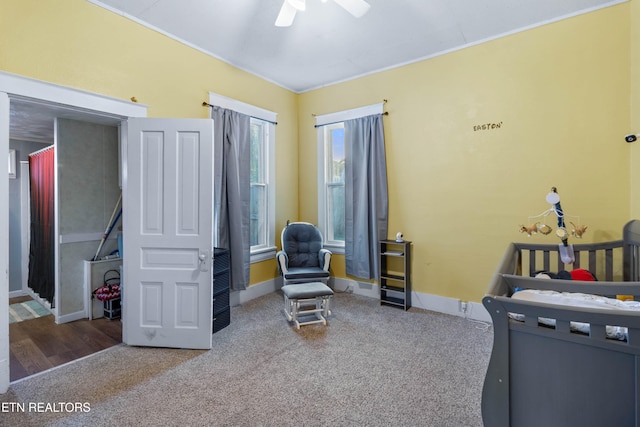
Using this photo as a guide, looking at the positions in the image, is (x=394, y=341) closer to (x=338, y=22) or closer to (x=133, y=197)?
(x=133, y=197)

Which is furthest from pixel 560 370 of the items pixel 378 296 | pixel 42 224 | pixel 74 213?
pixel 42 224

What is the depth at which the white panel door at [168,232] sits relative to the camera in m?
2.66

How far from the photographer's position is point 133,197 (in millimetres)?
2658

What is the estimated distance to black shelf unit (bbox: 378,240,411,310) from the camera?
362 centimetres

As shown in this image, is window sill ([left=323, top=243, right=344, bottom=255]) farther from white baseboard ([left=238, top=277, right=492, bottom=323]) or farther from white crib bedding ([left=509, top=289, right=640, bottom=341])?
white crib bedding ([left=509, top=289, right=640, bottom=341])

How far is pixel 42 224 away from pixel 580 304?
18.4ft

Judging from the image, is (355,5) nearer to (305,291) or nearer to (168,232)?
(168,232)

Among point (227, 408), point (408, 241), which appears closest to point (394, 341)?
point (408, 241)

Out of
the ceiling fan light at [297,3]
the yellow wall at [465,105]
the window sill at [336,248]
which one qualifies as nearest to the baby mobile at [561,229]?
the yellow wall at [465,105]

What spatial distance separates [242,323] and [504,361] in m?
2.64

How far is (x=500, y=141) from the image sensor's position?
3.13 metres

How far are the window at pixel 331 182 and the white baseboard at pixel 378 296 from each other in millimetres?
530

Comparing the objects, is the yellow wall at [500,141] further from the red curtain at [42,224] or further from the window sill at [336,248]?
the red curtain at [42,224]

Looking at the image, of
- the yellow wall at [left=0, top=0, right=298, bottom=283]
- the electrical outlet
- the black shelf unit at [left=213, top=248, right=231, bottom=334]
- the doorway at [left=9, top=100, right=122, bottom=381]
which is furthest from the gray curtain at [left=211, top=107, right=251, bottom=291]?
the electrical outlet
